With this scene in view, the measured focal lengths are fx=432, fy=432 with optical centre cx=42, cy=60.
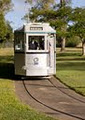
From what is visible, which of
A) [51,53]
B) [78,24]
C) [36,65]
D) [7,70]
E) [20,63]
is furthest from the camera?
[78,24]

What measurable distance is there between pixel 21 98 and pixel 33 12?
3769 centimetres

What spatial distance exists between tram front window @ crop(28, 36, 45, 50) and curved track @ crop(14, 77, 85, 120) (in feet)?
7.74

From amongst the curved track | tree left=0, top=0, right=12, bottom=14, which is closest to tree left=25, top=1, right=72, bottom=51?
tree left=0, top=0, right=12, bottom=14

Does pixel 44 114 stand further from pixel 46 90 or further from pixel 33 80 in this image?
pixel 33 80

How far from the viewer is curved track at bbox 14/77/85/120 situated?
1157cm

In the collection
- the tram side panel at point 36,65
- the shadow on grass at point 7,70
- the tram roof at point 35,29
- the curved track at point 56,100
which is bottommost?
the shadow on grass at point 7,70

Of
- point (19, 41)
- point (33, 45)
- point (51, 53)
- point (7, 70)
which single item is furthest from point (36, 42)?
point (7, 70)

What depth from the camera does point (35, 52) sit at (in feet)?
68.3

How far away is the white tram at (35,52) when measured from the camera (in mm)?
20703

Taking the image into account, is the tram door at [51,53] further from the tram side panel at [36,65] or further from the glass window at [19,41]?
the glass window at [19,41]

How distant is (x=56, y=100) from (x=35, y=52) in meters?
7.14

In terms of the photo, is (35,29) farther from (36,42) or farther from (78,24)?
(78,24)

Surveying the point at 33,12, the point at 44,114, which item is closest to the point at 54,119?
the point at 44,114

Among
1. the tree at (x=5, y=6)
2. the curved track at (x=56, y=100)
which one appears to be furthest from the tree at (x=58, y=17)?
the curved track at (x=56, y=100)
